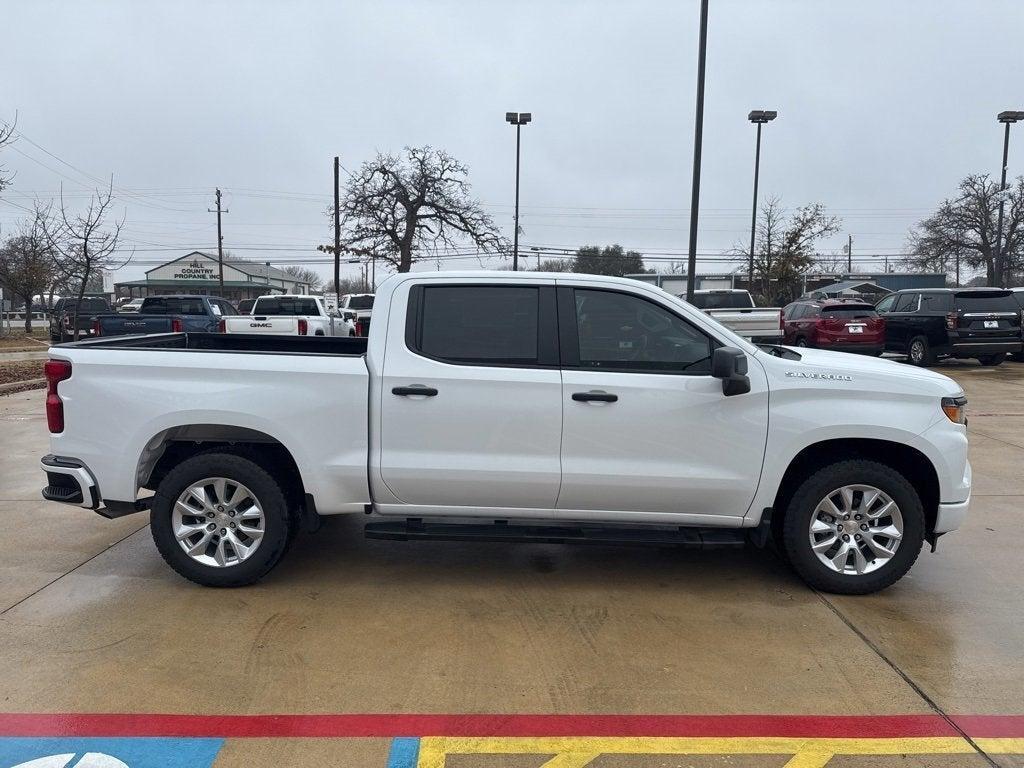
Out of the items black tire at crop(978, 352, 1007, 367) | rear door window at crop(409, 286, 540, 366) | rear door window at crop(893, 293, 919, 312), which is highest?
rear door window at crop(893, 293, 919, 312)

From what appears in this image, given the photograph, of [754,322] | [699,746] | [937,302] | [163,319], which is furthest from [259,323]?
[937,302]

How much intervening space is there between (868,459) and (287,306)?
725 inches

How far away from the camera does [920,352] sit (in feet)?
54.5

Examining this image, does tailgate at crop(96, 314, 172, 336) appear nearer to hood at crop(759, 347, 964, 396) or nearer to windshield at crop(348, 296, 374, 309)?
hood at crop(759, 347, 964, 396)

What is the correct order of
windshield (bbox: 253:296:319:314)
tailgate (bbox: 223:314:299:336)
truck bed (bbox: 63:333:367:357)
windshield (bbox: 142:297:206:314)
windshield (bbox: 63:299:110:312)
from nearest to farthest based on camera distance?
truck bed (bbox: 63:333:367:357) → tailgate (bbox: 223:314:299:336) → windshield (bbox: 142:297:206:314) → windshield (bbox: 253:296:319:314) → windshield (bbox: 63:299:110:312)

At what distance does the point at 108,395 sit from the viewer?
4.36m

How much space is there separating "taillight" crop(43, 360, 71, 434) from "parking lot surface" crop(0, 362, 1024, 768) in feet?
3.38

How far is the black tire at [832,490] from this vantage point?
4293mm

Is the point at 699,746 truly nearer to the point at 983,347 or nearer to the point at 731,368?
the point at 731,368

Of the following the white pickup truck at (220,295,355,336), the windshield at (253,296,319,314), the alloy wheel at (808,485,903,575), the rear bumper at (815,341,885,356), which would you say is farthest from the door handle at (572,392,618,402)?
the windshield at (253,296,319,314)

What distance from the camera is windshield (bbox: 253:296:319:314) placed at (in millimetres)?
20453

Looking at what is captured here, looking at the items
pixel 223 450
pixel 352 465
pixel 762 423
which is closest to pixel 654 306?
pixel 762 423

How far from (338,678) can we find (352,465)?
1.24 metres

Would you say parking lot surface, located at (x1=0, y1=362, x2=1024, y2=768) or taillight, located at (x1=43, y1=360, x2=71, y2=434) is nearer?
parking lot surface, located at (x1=0, y1=362, x2=1024, y2=768)
